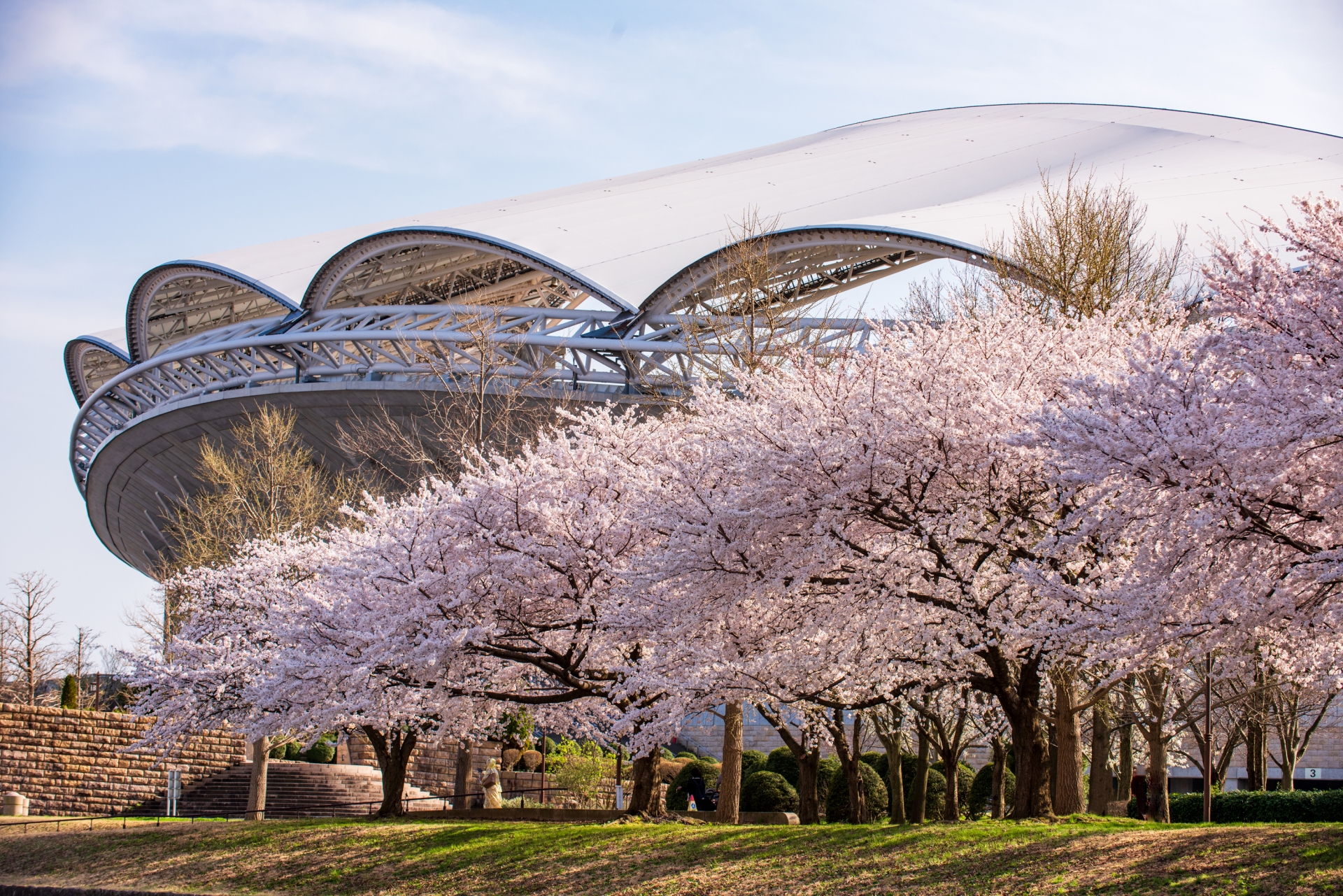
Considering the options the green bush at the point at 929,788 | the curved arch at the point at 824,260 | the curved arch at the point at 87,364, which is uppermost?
the curved arch at the point at 87,364

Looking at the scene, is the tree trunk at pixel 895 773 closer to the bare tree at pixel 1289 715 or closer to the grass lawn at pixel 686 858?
the bare tree at pixel 1289 715

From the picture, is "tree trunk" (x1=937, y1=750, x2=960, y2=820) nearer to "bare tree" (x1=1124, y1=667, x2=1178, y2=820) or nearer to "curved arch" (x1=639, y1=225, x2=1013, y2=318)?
"bare tree" (x1=1124, y1=667, x2=1178, y2=820)

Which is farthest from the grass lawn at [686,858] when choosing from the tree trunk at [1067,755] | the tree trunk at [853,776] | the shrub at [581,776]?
the shrub at [581,776]

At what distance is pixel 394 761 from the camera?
2120 cm

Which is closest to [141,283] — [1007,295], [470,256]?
[470,256]

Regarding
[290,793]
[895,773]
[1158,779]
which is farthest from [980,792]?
[290,793]

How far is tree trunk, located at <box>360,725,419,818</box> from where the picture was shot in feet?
67.5

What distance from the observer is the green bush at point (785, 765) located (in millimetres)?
31359

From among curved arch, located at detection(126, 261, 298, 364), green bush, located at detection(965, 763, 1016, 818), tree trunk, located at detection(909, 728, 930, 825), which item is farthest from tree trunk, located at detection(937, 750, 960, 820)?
curved arch, located at detection(126, 261, 298, 364)

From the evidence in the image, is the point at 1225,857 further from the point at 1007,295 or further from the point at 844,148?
the point at 844,148

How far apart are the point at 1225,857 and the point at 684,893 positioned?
5.13 m

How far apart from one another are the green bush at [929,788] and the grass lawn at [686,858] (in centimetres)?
1250

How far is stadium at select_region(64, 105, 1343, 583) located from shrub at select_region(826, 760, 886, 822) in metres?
10.2

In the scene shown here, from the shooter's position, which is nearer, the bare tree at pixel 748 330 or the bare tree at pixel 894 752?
the bare tree at pixel 748 330
